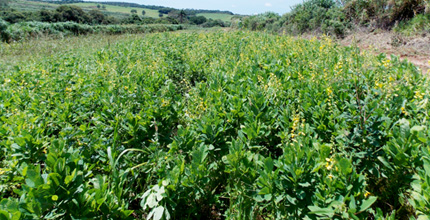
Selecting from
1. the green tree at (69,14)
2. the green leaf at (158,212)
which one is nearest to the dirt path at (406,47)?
the green leaf at (158,212)

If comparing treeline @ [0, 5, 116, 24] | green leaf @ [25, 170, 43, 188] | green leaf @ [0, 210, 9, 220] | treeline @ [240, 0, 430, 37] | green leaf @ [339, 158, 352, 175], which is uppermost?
treeline @ [240, 0, 430, 37]

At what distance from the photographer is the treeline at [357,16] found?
Result: 32.8 feet

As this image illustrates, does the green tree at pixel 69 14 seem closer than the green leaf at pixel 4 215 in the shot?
No

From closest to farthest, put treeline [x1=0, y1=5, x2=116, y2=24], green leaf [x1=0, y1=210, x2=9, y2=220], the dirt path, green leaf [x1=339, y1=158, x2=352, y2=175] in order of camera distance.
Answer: green leaf [x1=0, y1=210, x2=9, y2=220] → green leaf [x1=339, y1=158, x2=352, y2=175] → the dirt path → treeline [x1=0, y1=5, x2=116, y2=24]

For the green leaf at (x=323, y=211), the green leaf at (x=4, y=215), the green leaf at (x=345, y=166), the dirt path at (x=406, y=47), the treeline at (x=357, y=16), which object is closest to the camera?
the green leaf at (x=4, y=215)

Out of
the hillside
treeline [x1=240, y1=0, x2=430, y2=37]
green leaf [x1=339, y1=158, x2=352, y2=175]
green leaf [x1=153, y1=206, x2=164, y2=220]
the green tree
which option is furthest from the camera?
the hillside

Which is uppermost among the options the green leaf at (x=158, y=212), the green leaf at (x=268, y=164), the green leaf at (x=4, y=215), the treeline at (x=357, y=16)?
the treeline at (x=357, y=16)

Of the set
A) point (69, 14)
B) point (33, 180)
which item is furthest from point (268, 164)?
point (69, 14)

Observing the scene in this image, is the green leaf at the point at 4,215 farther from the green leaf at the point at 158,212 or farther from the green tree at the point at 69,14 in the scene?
the green tree at the point at 69,14

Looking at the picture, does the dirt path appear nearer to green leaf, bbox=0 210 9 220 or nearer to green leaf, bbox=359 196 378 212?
green leaf, bbox=359 196 378 212

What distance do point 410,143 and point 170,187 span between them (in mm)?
1794

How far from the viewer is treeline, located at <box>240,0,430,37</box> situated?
32.8 ft

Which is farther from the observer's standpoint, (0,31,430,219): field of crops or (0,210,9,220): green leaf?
(0,31,430,219): field of crops

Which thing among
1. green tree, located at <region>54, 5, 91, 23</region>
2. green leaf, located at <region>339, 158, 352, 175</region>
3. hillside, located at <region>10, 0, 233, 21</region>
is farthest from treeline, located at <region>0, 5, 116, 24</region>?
green leaf, located at <region>339, 158, 352, 175</region>
